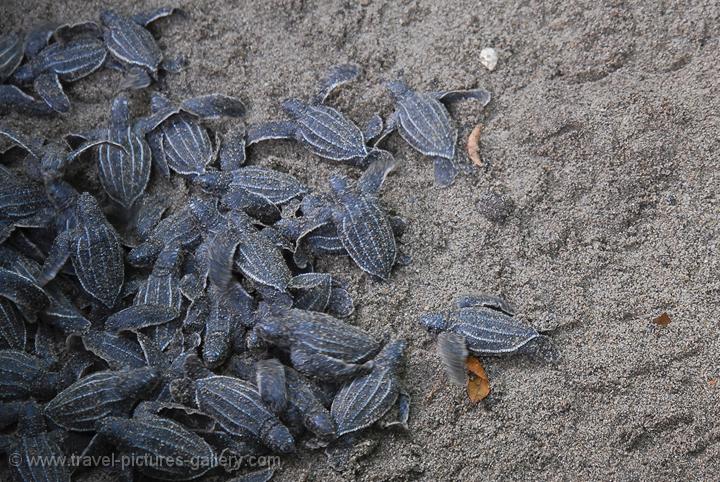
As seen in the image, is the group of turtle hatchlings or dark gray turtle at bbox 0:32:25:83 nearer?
the group of turtle hatchlings

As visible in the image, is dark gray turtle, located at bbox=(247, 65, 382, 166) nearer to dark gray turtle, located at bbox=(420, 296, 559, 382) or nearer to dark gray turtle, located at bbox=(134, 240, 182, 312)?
dark gray turtle, located at bbox=(134, 240, 182, 312)

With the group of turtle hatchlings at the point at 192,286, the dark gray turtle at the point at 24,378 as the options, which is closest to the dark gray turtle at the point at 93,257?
the group of turtle hatchlings at the point at 192,286

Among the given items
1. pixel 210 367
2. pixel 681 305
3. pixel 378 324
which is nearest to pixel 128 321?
pixel 210 367

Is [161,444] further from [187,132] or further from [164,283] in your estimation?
[187,132]

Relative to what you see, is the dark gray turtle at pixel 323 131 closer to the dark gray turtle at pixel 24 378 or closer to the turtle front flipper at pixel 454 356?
the turtle front flipper at pixel 454 356

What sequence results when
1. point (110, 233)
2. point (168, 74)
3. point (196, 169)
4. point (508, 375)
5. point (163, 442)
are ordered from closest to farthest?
1. point (163, 442)
2. point (508, 375)
3. point (110, 233)
4. point (196, 169)
5. point (168, 74)

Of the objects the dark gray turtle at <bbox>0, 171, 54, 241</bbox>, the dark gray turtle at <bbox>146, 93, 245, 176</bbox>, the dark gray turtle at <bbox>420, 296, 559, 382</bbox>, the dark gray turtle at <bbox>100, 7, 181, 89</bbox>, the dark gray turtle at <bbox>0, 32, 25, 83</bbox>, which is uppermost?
the dark gray turtle at <bbox>0, 32, 25, 83</bbox>

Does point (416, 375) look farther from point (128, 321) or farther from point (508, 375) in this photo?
point (128, 321)

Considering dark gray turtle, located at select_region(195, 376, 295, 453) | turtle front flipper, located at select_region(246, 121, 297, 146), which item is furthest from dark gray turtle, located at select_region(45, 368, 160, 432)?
turtle front flipper, located at select_region(246, 121, 297, 146)
